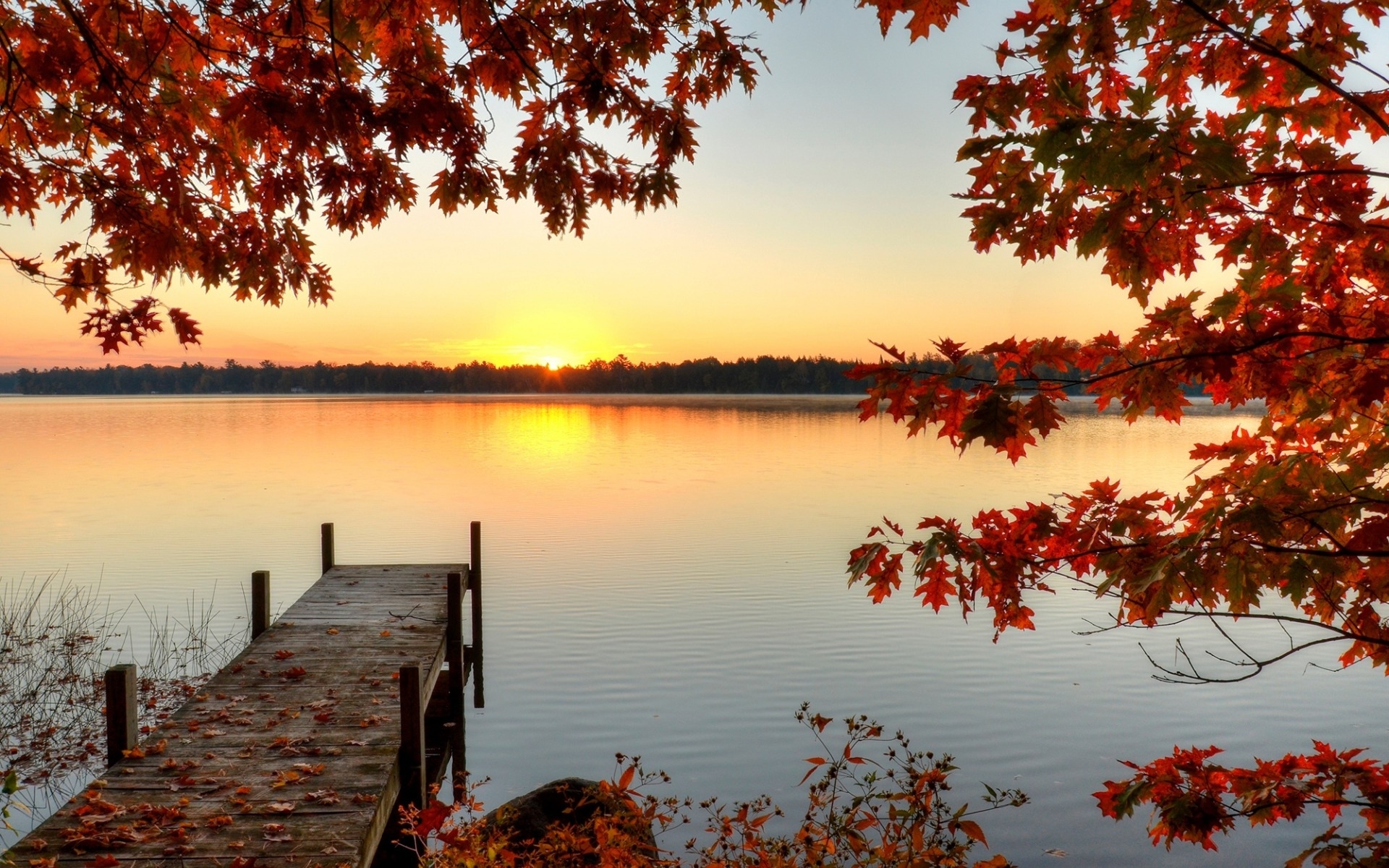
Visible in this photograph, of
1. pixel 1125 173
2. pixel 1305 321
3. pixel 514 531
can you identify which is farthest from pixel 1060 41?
pixel 514 531

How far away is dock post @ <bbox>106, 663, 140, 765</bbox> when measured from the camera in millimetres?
6805

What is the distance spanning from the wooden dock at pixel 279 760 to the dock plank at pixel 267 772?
0.04ft

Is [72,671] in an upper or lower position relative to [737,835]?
upper

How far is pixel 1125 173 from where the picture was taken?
3025 millimetres

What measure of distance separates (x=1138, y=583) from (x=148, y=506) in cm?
3284

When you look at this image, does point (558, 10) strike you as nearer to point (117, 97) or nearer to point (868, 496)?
point (117, 97)

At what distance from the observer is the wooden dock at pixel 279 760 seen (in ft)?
18.5

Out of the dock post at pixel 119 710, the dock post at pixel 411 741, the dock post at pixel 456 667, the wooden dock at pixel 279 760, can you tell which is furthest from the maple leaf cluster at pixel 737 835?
the dock post at pixel 456 667

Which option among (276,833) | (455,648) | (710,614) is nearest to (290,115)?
(276,833)

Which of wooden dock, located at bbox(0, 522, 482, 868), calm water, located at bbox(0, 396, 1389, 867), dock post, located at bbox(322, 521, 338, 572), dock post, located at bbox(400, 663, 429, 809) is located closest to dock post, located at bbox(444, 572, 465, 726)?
wooden dock, located at bbox(0, 522, 482, 868)

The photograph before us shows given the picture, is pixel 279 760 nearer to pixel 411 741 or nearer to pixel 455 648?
pixel 411 741

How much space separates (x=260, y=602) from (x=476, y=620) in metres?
3.67

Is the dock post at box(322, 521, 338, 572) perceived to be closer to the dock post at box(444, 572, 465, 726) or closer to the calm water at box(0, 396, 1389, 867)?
the calm water at box(0, 396, 1389, 867)

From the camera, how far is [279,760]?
23.1 feet
